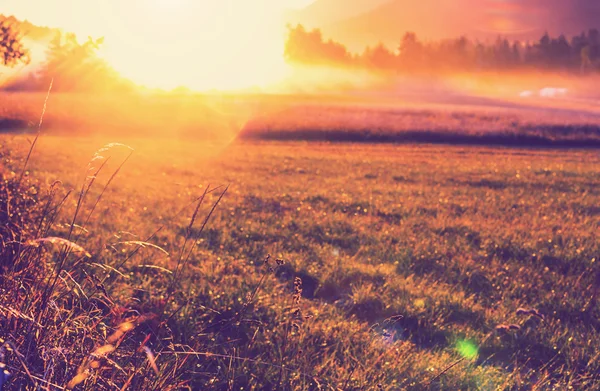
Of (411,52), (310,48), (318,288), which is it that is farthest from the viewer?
(411,52)

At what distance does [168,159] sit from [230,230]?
10.2 m

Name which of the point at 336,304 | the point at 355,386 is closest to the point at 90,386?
the point at 355,386

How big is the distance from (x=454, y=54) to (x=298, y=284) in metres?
96.5

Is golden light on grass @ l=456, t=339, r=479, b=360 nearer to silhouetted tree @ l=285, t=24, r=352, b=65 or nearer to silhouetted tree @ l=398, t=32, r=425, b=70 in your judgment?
→ silhouetted tree @ l=285, t=24, r=352, b=65

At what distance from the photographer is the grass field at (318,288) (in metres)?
2.78

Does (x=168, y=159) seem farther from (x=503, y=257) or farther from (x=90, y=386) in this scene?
(x=90, y=386)

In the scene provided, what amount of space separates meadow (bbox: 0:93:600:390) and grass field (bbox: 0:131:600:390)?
0.02 metres

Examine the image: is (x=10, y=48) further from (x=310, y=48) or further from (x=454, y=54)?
(x=454, y=54)

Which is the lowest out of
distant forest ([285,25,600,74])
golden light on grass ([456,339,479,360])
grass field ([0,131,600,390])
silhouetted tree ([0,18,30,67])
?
golden light on grass ([456,339,479,360])

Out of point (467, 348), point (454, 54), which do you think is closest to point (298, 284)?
point (467, 348)

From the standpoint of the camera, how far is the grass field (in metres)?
2.78

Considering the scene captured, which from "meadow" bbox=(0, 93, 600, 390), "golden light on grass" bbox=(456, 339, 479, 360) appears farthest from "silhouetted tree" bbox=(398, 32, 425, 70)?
"golden light on grass" bbox=(456, 339, 479, 360)

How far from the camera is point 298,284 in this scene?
2.72m

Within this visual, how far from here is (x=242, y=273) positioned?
16.9ft
